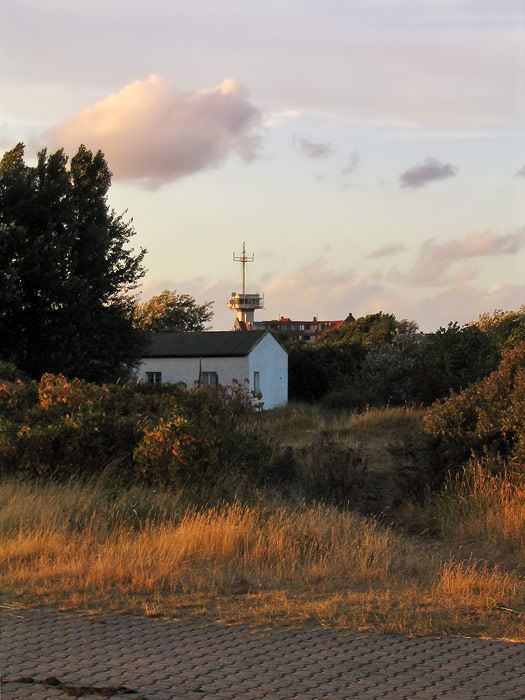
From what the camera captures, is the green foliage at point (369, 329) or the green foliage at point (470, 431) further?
the green foliage at point (369, 329)

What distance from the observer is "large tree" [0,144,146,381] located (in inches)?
813

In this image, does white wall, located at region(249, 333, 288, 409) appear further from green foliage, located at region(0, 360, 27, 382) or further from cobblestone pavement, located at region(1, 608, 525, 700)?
cobblestone pavement, located at region(1, 608, 525, 700)

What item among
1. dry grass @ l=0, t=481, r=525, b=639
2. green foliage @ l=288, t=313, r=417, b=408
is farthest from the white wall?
dry grass @ l=0, t=481, r=525, b=639

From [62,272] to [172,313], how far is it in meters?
43.2

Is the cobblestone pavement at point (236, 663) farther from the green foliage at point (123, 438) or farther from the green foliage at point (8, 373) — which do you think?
the green foliage at point (8, 373)

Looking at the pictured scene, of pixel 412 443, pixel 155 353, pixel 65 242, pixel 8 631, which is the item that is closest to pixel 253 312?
pixel 155 353

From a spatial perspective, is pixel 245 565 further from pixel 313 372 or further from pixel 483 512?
pixel 313 372

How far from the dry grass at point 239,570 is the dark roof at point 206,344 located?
3050cm

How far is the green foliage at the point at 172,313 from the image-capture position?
63875 millimetres

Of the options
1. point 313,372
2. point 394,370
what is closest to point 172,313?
point 313,372

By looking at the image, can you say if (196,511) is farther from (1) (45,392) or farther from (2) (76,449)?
(1) (45,392)

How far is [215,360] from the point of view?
133 ft

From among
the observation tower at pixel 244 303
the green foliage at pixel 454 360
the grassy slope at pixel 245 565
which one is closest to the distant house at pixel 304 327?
the observation tower at pixel 244 303

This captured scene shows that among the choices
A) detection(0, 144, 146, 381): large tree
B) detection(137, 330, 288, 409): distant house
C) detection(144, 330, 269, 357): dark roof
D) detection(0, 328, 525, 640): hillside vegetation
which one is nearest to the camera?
detection(0, 328, 525, 640): hillside vegetation
